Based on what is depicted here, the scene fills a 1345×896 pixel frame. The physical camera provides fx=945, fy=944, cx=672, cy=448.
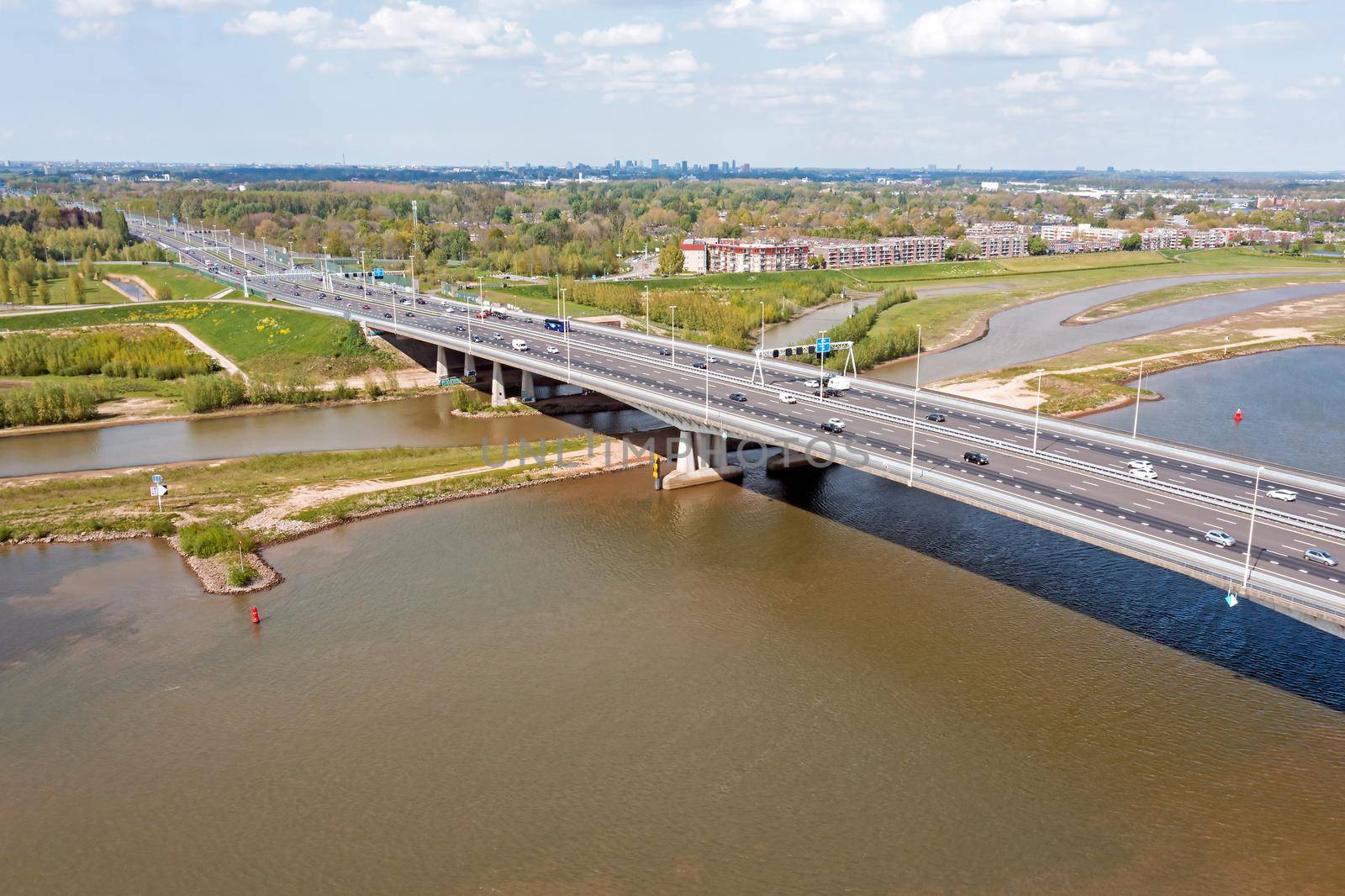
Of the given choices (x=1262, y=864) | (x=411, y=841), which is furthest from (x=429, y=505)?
(x=1262, y=864)

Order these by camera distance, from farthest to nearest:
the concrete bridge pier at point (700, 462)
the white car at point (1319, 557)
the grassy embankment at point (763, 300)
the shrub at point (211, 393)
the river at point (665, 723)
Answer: the grassy embankment at point (763, 300)
the shrub at point (211, 393)
the concrete bridge pier at point (700, 462)
the white car at point (1319, 557)
the river at point (665, 723)

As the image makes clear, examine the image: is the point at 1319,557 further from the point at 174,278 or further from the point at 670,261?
the point at 174,278

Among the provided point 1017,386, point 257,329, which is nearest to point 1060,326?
point 1017,386

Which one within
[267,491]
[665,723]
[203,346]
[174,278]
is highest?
[174,278]

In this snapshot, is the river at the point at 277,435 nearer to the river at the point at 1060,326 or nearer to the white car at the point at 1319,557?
the river at the point at 1060,326

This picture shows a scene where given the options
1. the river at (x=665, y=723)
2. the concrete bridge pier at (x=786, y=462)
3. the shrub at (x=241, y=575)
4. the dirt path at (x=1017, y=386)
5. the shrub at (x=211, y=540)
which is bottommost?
the river at (x=665, y=723)

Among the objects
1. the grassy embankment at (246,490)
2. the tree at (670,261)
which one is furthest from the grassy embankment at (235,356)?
the tree at (670,261)
